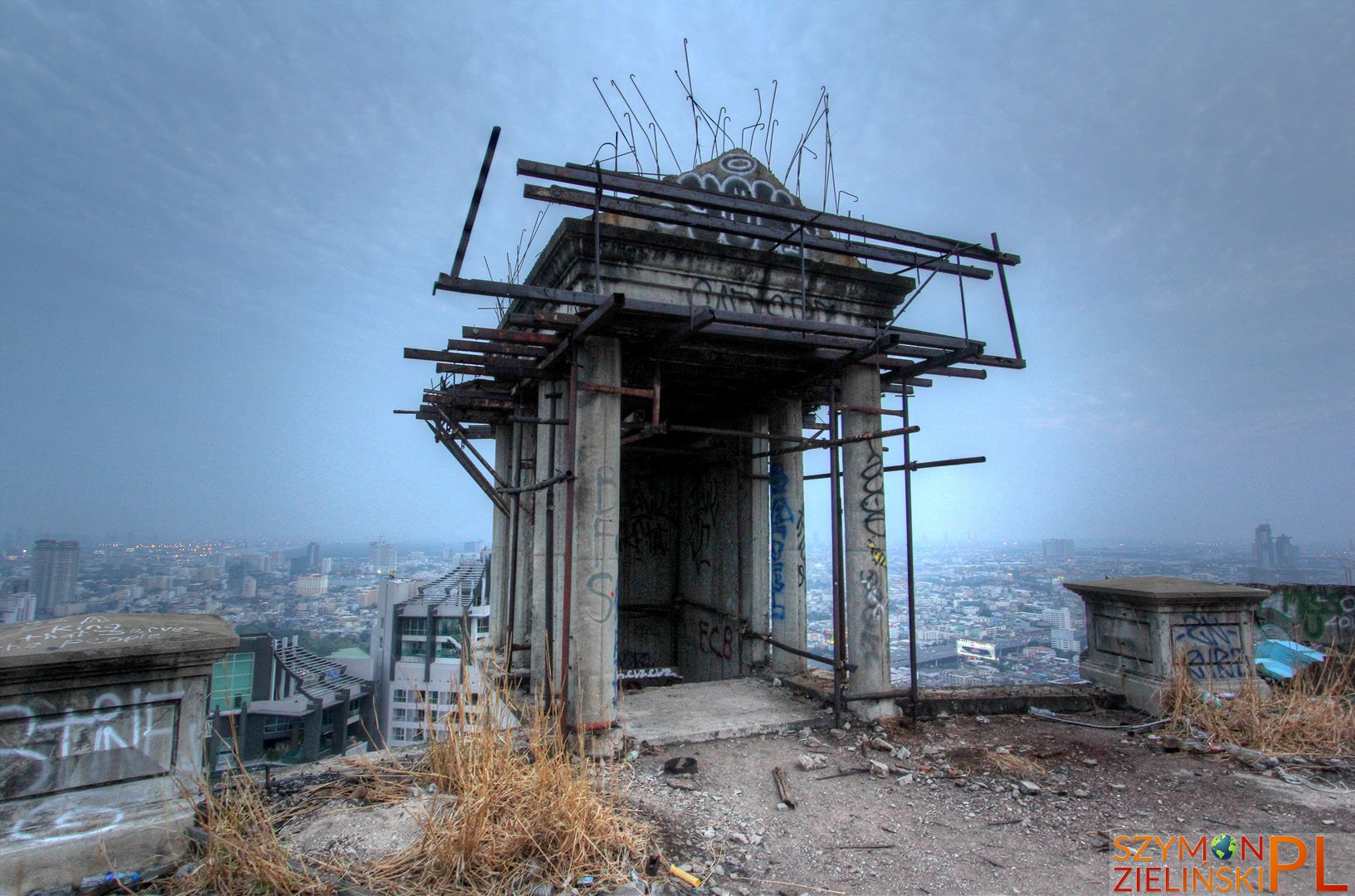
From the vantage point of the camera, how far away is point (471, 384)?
10305 millimetres

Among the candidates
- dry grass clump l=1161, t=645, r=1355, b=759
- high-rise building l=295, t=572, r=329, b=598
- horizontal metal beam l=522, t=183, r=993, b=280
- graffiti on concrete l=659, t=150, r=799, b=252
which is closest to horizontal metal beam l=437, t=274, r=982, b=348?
horizontal metal beam l=522, t=183, r=993, b=280

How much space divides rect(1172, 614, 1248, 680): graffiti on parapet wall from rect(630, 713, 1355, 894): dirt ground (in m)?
1.32

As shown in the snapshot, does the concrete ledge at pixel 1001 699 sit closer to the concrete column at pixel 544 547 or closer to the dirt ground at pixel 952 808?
the dirt ground at pixel 952 808

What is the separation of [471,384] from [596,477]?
451 cm

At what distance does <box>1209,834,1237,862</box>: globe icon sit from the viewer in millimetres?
4258

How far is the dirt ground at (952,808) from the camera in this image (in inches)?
161

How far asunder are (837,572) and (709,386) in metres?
3.57

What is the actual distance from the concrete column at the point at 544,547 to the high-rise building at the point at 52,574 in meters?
45.8

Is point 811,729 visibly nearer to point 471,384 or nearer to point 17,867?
point 17,867

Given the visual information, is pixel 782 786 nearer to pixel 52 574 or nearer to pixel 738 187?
pixel 738 187

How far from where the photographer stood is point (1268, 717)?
21.6 feet

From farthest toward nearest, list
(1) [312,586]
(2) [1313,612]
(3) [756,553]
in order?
(1) [312,586]
(2) [1313,612]
(3) [756,553]

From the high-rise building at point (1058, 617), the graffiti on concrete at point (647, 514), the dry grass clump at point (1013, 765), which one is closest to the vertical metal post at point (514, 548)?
the graffiti on concrete at point (647, 514)
